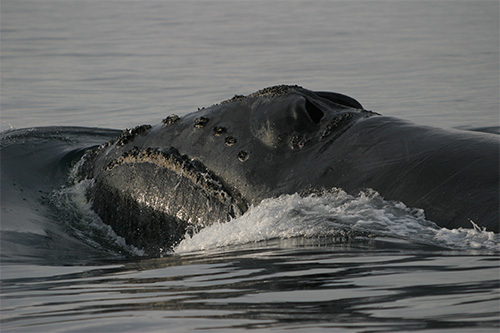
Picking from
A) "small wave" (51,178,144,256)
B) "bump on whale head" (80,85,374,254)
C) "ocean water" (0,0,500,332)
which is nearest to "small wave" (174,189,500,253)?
"ocean water" (0,0,500,332)

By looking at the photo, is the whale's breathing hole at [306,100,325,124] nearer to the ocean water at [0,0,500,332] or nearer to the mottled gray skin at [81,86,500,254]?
the mottled gray skin at [81,86,500,254]

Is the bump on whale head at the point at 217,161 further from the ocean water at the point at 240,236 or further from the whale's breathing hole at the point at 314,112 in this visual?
the ocean water at the point at 240,236

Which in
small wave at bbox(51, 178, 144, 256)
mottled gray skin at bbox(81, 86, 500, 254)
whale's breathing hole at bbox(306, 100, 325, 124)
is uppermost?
whale's breathing hole at bbox(306, 100, 325, 124)

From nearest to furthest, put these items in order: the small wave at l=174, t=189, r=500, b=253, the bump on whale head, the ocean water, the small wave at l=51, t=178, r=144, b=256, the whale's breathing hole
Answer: the ocean water
the small wave at l=174, t=189, r=500, b=253
the bump on whale head
the whale's breathing hole
the small wave at l=51, t=178, r=144, b=256

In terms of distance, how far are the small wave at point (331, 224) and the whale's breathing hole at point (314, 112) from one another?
84 cm

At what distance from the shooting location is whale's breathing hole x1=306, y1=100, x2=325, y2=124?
746cm

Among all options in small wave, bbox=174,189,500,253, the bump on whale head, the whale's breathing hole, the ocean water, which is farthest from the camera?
the whale's breathing hole

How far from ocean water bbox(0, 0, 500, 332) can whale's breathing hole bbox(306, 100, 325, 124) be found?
850 mm

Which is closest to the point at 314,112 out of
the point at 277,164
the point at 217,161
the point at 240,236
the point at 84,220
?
the point at 277,164

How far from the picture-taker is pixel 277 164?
7.21 metres

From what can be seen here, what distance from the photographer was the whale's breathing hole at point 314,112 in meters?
7.46

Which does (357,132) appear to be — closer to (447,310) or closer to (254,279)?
(254,279)

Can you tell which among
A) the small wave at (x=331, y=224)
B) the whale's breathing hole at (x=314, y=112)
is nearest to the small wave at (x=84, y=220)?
the small wave at (x=331, y=224)

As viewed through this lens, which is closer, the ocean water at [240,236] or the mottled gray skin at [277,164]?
the ocean water at [240,236]
